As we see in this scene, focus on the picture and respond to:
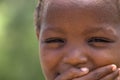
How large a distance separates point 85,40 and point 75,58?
0.38ft

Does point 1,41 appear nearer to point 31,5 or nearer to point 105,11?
point 31,5

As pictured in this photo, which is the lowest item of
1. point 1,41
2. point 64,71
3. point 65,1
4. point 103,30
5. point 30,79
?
point 64,71

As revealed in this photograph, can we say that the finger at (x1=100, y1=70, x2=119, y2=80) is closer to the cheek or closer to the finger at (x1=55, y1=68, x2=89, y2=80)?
the finger at (x1=55, y1=68, x2=89, y2=80)

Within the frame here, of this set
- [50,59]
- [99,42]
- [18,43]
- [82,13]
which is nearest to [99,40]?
[99,42]

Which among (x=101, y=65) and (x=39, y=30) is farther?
(x=39, y=30)

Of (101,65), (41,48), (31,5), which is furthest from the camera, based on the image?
(31,5)

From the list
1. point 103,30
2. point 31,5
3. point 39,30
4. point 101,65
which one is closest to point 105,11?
point 103,30

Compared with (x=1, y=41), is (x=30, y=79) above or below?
below

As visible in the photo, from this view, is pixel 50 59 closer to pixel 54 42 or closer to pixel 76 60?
pixel 54 42

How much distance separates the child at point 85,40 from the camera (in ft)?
8.89

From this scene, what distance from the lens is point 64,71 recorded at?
2.76m

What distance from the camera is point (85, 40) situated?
2754mm

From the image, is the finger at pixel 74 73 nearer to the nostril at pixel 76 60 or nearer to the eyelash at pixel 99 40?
the nostril at pixel 76 60

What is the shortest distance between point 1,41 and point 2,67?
1.62ft
